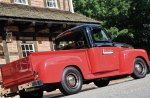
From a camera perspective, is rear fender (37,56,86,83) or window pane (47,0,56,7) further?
window pane (47,0,56,7)

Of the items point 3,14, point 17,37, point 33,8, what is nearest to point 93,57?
point 3,14

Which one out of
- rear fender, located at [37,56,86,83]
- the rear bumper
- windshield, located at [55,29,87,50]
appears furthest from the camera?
windshield, located at [55,29,87,50]

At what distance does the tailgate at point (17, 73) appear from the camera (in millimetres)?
9785

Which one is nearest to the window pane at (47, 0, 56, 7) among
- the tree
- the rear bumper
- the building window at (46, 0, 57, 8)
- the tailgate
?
the building window at (46, 0, 57, 8)

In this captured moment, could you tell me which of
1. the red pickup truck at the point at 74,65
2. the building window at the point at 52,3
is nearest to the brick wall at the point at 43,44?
the building window at the point at 52,3

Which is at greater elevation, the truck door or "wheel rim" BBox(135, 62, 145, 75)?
the truck door

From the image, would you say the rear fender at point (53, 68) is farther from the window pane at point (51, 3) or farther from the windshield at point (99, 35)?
the window pane at point (51, 3)

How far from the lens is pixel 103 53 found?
454 inches

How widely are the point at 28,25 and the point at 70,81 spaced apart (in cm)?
906

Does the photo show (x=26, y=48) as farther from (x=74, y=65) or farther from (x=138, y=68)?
(x=74, y=65)

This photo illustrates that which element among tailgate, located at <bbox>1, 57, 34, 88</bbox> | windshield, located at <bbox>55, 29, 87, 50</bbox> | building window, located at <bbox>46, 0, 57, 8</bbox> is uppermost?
building window, located at <bbox>46, 0, 57, 8</bbox>

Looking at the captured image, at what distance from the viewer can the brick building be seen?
18.0 m

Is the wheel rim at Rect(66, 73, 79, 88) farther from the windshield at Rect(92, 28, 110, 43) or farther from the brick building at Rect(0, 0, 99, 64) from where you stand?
the brick building at Rect(0, 0, 99, 64)

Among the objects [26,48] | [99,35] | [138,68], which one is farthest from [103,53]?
[26,48]
